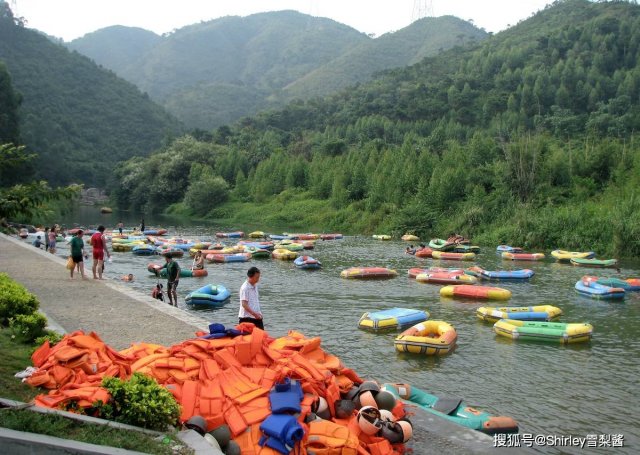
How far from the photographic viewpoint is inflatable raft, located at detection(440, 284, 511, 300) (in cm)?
1866

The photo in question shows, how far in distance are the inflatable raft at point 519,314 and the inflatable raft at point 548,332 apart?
1267 millimetres

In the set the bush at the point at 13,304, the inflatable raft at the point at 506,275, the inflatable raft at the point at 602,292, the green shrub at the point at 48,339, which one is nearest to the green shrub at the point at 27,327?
the green shrub at the point at 48,339

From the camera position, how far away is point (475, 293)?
18.8 meters

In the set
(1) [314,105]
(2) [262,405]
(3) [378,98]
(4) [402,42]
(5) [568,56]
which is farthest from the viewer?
(4) [402,42]

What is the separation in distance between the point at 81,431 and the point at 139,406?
587 mm

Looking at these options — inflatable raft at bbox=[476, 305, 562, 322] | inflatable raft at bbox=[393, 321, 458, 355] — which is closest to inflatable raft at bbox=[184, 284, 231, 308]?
inflatable raft at bbox=[393, 321, 458, 355]

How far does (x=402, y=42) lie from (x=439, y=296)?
163558 mm

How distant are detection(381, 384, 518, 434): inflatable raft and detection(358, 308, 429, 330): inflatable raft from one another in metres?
5.81

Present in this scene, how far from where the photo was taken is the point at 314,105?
9750 centimetres

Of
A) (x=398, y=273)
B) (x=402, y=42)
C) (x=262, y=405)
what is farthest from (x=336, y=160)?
(x=402, y=42)

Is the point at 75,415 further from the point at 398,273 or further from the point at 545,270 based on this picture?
the point at 545,270

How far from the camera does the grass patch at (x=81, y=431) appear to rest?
470cm

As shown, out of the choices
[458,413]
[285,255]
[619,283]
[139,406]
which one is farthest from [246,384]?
[285,255]

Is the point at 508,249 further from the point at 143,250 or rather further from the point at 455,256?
the point at 143,250
